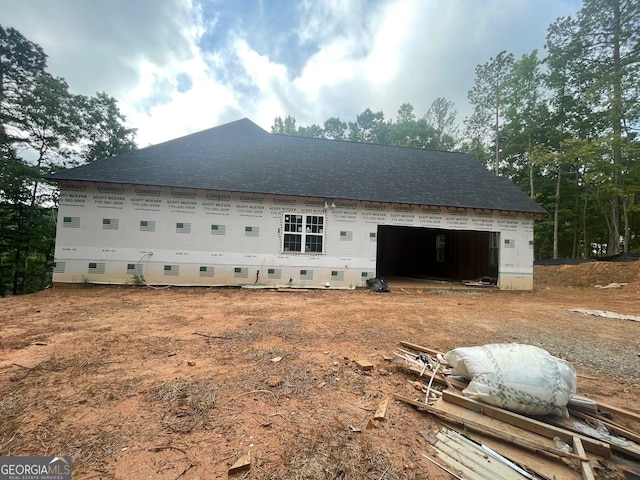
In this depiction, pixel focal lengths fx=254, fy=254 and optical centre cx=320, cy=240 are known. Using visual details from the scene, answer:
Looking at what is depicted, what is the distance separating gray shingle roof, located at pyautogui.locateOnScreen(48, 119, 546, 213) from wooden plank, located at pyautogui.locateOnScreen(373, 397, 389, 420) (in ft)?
27.4

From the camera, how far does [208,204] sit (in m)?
9.74

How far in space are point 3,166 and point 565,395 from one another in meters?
19.3

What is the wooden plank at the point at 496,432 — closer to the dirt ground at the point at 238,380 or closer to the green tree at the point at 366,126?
the dirt ground at the point at 238,380

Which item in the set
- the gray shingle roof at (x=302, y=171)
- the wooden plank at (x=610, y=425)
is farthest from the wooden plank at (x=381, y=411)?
the gray shingle roof at (x=302, y=171)

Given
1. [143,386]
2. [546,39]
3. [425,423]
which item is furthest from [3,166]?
[546,39]

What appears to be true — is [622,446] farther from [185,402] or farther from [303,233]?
[303,233]

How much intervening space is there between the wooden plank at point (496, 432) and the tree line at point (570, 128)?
19152 mm

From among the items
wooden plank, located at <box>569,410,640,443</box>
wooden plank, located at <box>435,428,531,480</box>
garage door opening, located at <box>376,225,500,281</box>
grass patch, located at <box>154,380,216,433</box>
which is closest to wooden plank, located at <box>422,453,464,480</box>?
wooden plank, located at <box>435,428,531,480</box>

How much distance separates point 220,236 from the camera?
32.0 ft

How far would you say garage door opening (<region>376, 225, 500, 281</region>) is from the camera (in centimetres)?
1270

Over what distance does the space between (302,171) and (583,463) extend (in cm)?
1130

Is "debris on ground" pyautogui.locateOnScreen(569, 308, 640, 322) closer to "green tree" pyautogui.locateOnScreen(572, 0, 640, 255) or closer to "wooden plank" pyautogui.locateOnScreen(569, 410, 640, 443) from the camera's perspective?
"wooden plank" pyautogui.locateOnScreen(569, 410, 640, 443)

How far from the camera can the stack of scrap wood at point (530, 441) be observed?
1.72m

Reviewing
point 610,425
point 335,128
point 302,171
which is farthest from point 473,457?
point 335,128
